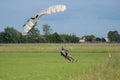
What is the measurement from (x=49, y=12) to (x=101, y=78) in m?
2.67

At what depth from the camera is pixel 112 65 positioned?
19.0m

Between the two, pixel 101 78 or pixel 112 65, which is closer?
pixel 101 78

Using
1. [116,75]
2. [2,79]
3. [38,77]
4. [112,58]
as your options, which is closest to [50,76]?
[38,77]

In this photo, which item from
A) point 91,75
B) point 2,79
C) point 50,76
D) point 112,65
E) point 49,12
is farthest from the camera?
point 50,76

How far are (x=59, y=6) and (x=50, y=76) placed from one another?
253 inches

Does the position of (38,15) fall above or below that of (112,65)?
Answer: above

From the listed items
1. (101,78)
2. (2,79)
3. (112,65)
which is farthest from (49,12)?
(2,79)

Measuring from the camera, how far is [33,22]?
16234 mm

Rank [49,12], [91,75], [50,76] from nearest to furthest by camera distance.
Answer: [49,12]
[91,75]
[50,76]

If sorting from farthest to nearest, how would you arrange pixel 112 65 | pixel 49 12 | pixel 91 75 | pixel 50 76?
pixel 50 76 → pixel 112 65 → pixel 91 75 → pixel 49 12

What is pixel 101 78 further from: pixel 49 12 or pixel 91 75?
pixel 49 12

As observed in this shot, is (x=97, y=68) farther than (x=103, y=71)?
Yes

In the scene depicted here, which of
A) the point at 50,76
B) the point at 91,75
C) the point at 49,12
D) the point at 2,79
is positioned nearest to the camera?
the point at 49,12

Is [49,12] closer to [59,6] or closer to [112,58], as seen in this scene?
[59,6]
